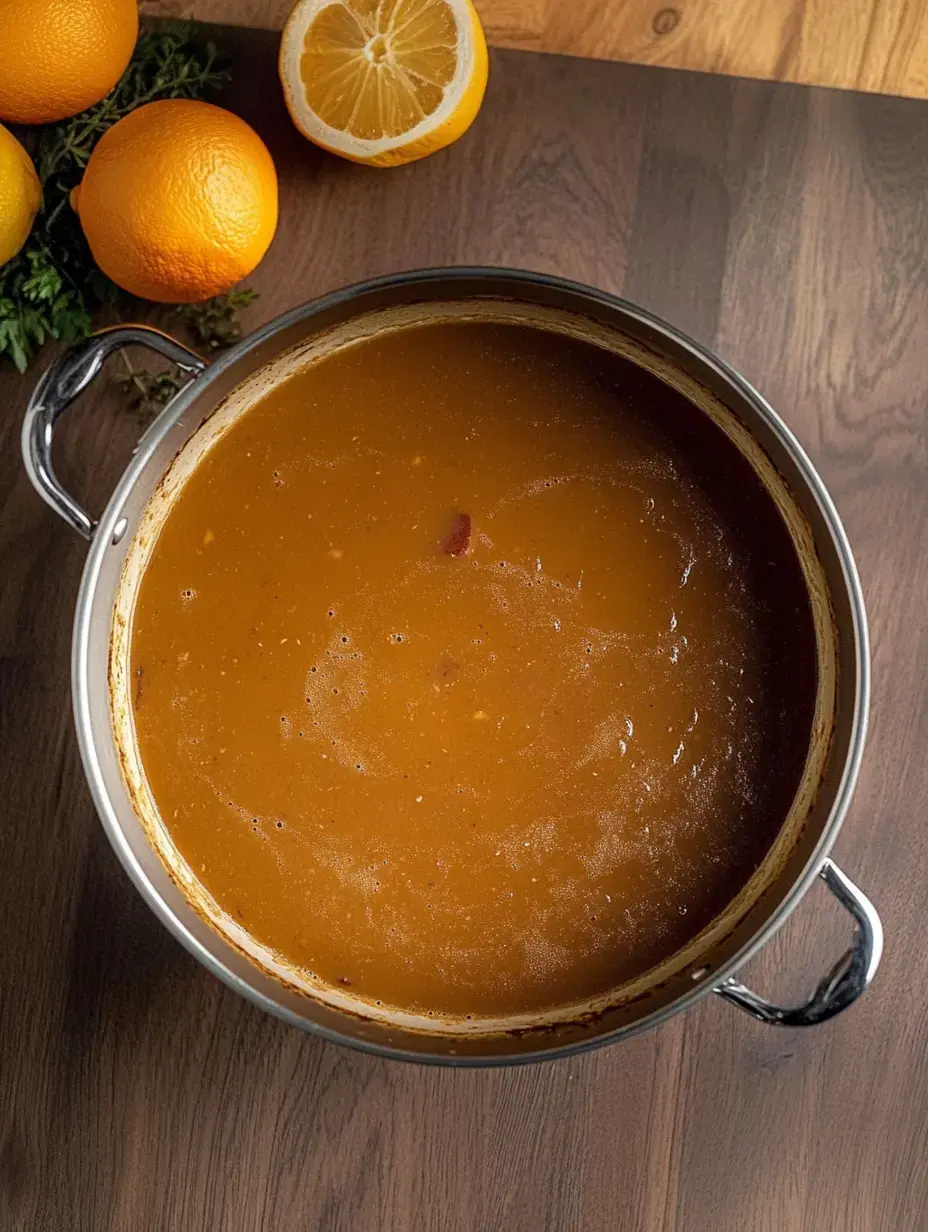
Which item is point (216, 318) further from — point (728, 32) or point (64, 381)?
point (728, 32)

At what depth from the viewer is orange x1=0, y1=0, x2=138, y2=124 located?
3.76 feet

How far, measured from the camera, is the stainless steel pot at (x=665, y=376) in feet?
3.69

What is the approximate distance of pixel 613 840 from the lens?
3.99ft

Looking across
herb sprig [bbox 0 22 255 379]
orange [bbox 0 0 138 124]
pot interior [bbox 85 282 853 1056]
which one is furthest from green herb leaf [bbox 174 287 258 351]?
orange [bbox 0 0 138 124]

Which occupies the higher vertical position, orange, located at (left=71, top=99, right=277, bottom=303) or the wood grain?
the wood grain

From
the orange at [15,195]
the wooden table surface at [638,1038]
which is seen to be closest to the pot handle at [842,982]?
the wooden table surface at [638,1038]

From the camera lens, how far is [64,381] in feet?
3.70

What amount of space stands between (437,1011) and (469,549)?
492 millimetres

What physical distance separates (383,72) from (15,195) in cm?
40

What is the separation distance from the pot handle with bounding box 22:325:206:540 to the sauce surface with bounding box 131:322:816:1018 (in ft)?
0.40

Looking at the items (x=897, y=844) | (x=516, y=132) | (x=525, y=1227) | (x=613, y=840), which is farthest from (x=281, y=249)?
(x=525, y=1227)

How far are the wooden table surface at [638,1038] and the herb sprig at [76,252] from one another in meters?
0.06

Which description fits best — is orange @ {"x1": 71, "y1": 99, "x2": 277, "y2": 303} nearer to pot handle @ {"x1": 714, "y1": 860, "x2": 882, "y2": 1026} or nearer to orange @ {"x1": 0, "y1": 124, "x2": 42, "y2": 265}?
orange @ {"x1": 0, "y1": 124, "x2": 42, "y2": 265}

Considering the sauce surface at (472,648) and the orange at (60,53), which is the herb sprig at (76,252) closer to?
the orange at (60,53)
